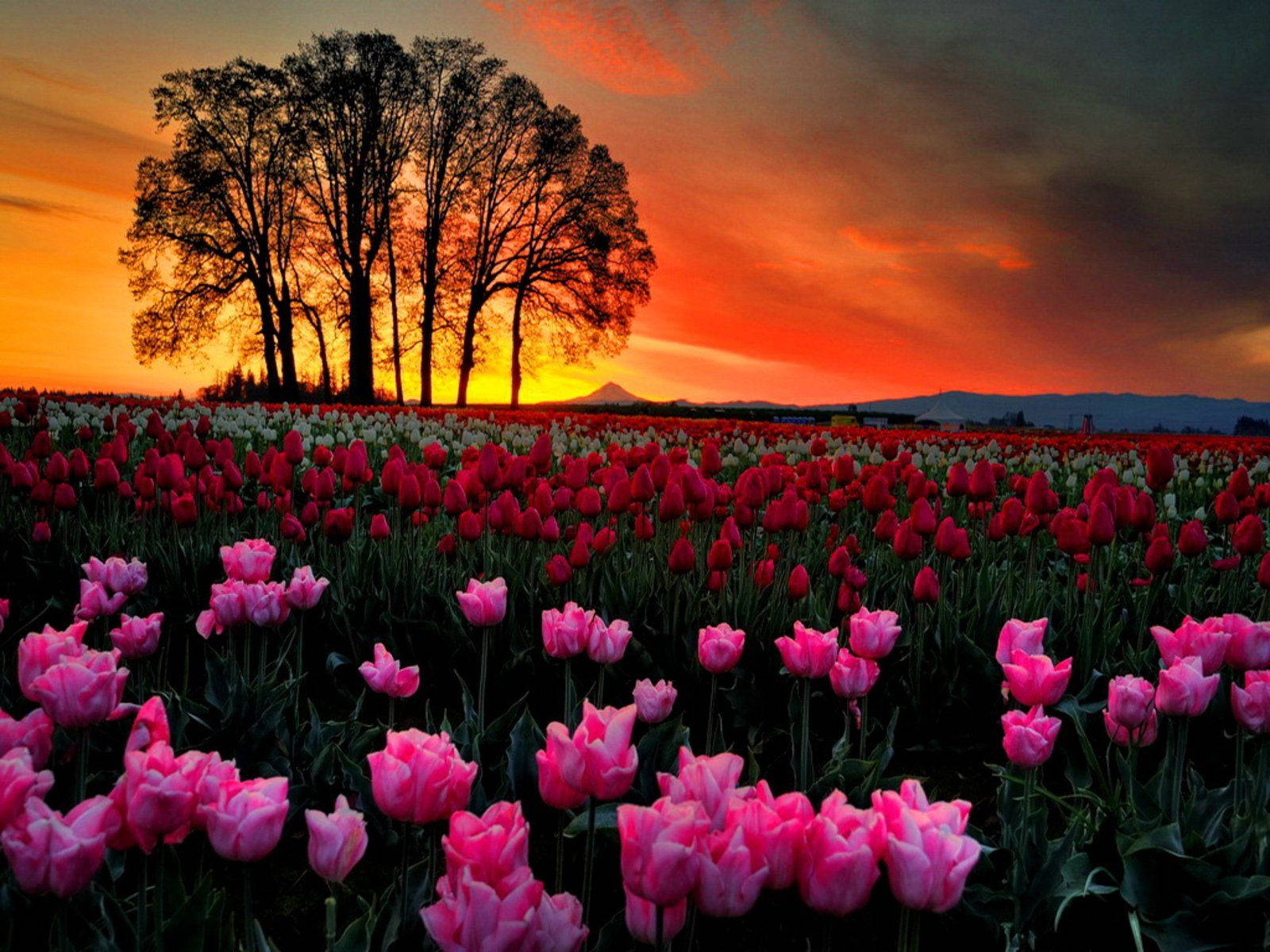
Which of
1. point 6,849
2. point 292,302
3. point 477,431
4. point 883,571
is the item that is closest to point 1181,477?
point 883,571

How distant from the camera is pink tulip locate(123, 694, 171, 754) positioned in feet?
4.77

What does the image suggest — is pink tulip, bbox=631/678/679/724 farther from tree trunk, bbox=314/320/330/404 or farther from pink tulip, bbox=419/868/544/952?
tree trunk, bbox=314/320/330/404

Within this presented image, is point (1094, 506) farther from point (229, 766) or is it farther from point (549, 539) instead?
point (229, 766)

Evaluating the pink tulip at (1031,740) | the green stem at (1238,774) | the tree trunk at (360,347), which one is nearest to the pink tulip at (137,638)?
the pink tulip at (1031,740)

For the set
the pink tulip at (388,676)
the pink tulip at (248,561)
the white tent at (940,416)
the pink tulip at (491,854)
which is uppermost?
the white tent at (940,416)

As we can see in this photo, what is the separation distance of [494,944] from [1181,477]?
10.5 m

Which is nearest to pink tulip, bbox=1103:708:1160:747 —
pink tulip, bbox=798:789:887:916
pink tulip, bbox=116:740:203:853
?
pink tulip, bbox=798:789:887:916

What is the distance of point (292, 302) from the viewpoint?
1309 inches

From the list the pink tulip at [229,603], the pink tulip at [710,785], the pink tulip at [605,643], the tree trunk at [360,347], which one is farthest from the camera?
the tree trunk at [360,347]

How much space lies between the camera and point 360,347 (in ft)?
94.7

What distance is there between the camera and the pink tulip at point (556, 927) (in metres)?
1.02

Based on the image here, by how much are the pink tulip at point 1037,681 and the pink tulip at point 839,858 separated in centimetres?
99

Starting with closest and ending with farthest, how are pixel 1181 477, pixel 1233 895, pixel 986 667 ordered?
1. pixel 1233 895
2. pixel 986 667
3. pixel 1181 477

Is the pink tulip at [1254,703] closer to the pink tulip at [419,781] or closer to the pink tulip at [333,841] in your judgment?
the pink tulip at [419,781]
